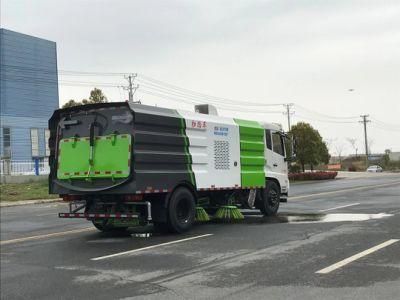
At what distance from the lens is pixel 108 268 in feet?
28.6

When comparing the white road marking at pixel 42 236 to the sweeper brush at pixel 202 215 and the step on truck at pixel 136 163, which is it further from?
the sweeper brush at pixel 202 215

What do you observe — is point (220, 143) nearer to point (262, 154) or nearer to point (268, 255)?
point (262, 154)

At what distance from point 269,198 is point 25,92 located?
38.9 metres

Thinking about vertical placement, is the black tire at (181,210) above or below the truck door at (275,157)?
below

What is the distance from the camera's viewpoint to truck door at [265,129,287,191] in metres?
16.7

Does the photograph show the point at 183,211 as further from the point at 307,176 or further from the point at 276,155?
the point at 307,176

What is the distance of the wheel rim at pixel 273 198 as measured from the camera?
54.4ft

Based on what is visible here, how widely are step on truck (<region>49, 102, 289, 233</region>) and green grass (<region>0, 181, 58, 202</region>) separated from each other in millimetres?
15587

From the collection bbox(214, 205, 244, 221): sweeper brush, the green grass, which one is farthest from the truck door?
the green grass

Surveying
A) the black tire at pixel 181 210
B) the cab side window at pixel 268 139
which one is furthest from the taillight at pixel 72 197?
the cab side window at pixel 268 139

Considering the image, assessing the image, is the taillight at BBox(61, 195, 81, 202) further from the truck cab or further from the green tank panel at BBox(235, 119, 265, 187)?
the truck cab

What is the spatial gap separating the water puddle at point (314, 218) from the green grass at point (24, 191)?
15.4 metres

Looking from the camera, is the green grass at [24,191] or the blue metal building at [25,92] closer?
the green grass at [24,191]

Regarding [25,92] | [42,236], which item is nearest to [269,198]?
[42,236]
